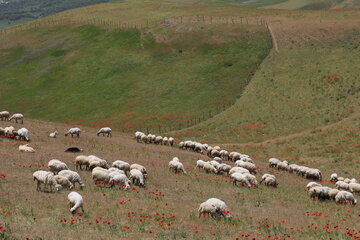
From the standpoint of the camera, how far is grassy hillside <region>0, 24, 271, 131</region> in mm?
79875

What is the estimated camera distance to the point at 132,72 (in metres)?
95.6

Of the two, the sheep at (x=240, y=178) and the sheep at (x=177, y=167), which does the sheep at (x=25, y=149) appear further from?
the sheep at (x=240, y=178)

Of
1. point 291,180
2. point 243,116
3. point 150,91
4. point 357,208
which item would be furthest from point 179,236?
point 150,91

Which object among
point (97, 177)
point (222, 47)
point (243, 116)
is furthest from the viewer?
point (222, 47)

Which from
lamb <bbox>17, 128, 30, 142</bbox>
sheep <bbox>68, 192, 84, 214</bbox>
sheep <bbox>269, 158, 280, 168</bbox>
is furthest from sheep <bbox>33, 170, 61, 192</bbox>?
sheep <bbox>269, 158, 280, 168</bbox>

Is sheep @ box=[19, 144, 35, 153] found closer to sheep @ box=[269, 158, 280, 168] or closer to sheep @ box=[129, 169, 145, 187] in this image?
sheep @ box=[129, 169, 145, 187]

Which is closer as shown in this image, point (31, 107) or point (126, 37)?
point (31, 107)

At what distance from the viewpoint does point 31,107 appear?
282 ft

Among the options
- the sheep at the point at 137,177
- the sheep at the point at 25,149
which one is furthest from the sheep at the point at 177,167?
the sheep at the point at 25,149

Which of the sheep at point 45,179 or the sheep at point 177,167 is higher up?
the sheep at point 45,179

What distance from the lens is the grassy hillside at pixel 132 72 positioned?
7988 cm

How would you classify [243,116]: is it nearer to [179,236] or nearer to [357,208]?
[357,208]

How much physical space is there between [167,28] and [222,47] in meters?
22.4

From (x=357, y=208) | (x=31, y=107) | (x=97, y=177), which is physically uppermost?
(x=97, y=177)
